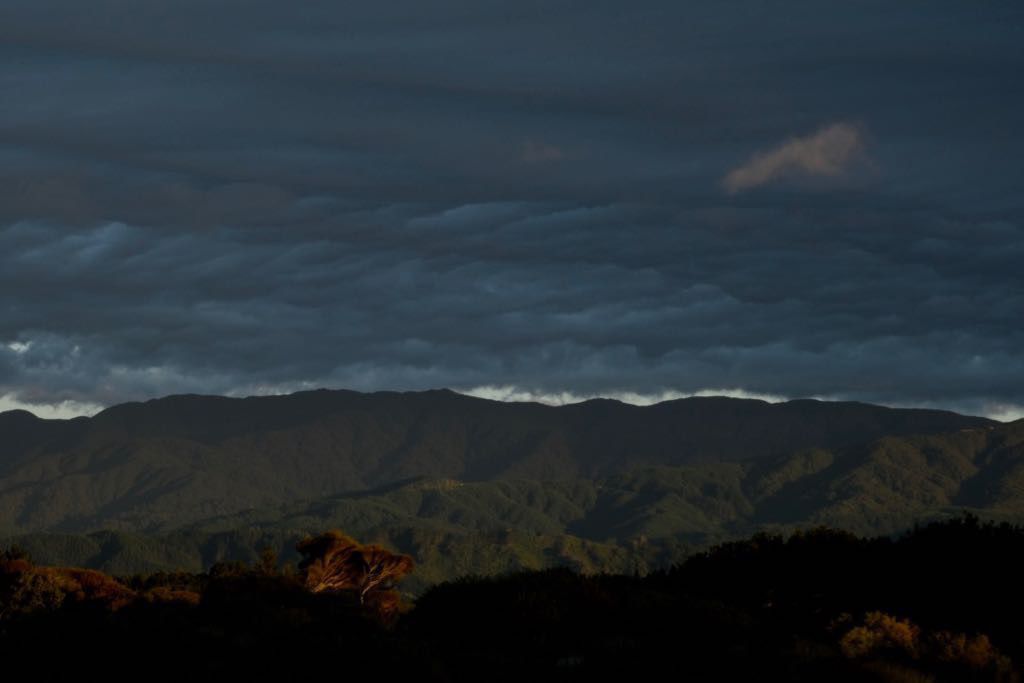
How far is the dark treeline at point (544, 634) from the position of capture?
30969 millimetres

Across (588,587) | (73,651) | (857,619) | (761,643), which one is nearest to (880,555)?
(857,619)

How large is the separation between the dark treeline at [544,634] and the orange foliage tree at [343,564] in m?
82.5

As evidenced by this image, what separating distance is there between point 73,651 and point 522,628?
11.1 meters

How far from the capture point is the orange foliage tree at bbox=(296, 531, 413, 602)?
132500mm

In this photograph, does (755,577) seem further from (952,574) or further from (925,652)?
(925,652)

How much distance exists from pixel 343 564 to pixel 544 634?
100 metres

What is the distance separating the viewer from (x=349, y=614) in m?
35.5

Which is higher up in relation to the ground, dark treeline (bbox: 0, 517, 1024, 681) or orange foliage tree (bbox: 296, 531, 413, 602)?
dark treeline (bbox: 0, 517, 1024, 681)

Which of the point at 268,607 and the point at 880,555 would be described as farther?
the point at 880,555

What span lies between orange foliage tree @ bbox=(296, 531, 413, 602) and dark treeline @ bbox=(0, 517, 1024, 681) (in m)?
82.5

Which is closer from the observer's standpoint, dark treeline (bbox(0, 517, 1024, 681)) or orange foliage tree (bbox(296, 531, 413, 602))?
dark treeline (bbox(0, 517, 1024, 681))

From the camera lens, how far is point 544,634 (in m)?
36.8

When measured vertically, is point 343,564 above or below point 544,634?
below

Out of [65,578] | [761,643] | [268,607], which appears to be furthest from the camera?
[65,578]
